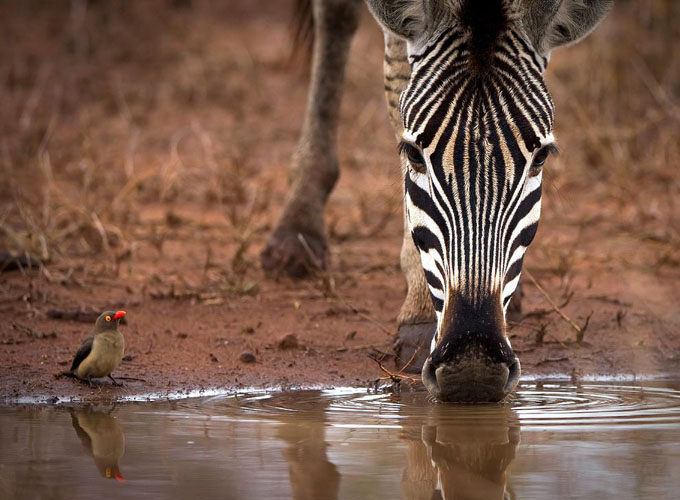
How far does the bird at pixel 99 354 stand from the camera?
444cm

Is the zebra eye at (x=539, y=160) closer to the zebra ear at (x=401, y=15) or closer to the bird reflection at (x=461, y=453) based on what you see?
the zebra ear at (x=401, y=15)

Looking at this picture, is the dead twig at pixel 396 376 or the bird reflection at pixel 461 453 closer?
the bird reflection at pixel 461 453

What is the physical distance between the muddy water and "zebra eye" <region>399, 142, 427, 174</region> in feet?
2.93

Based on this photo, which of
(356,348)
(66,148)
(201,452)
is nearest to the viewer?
(201,452)

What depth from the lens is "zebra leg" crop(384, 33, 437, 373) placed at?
464 centimetres

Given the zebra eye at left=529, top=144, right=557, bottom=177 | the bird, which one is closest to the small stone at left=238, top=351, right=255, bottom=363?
the bird

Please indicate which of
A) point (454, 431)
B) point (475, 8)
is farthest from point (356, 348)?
point (475, 8)

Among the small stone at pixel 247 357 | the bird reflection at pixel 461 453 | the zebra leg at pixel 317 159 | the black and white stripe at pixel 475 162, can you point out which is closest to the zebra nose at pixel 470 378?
the bird reflection at pixel 461 453

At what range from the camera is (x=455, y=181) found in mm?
3863

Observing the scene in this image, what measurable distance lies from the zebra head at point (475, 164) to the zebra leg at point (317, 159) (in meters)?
2.38

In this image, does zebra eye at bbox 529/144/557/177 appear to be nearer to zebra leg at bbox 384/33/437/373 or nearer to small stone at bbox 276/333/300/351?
zebra leg at bbox 384/33/437/373

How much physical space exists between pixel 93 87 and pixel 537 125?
801cm

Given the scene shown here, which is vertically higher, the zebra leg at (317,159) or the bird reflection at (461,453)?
the zebra leg at (317,159)

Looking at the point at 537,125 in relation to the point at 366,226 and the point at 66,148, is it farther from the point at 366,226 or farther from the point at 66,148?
the point at 66,148
